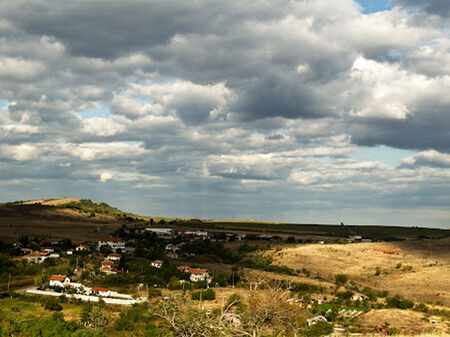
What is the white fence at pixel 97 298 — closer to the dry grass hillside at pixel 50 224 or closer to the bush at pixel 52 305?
the bush at pixel 52 305

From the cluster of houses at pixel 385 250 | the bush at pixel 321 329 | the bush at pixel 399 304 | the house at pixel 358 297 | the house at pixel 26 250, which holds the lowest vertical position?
the house at pixel 26 250

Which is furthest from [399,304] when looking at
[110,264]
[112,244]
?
[112,244]

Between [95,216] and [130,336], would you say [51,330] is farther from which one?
[95,216]

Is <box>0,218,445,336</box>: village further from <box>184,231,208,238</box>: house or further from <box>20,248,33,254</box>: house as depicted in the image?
<box>184,231,208,238</box>: house

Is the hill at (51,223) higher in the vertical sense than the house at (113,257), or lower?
higher

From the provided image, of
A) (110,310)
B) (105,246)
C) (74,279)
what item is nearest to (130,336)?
(110,310)

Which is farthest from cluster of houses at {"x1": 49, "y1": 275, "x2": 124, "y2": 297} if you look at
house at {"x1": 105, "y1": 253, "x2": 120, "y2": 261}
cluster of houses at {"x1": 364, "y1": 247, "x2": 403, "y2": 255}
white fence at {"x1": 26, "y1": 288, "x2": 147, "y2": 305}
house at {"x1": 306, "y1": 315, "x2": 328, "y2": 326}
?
cluster of houses at {"x1": 364, "y1": 247, "x2": 403, "y2": 255}

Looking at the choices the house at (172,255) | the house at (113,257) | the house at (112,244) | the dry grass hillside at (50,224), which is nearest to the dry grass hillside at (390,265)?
the house at (172,255)

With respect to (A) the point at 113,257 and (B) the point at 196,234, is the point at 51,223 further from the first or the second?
(A) the point at 113,257
